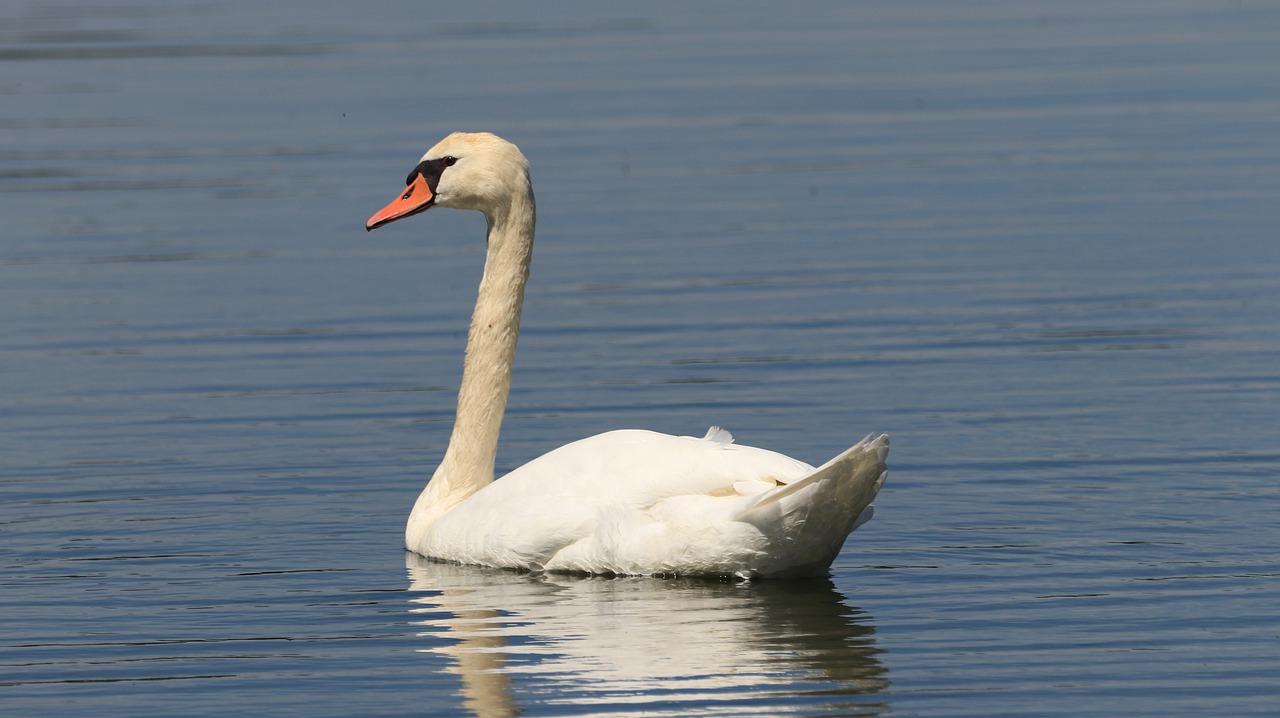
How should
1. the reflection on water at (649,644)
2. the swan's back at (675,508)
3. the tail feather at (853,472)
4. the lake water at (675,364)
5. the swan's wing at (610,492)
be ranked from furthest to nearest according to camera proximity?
the swan's wing at (610,492)
the swan's back at (675,508)
the tail feather at (853,472)
the lake water at (675,364)
the reflection on water at (649,644)

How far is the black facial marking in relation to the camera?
10.4m

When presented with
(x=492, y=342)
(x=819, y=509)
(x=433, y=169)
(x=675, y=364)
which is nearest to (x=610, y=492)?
(x=819, y=509)

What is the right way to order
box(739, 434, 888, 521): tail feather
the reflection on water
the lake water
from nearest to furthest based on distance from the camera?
the reflection on water
the lake water
box(739, 434, 888, 521): tail feather

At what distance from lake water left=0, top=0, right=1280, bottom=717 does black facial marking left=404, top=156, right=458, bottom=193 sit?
1.66 meters

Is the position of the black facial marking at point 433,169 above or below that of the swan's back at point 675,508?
above

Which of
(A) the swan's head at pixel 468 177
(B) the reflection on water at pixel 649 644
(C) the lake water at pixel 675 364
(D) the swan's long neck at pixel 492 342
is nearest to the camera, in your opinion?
(B) the reflection on water at pixel 649 644

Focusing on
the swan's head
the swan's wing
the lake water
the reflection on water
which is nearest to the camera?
the reflection on water

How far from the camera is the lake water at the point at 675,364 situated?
7996 mm

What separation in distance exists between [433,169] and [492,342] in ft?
2.94

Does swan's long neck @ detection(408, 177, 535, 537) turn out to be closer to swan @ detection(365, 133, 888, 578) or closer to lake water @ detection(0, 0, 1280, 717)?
swan @ detection(365, 133, 888, 578)

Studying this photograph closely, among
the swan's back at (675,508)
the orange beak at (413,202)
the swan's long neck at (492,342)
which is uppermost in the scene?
the orange beak at (413,202)

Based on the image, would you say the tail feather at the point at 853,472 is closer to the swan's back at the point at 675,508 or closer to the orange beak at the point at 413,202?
the swan's back at the point at 675,508

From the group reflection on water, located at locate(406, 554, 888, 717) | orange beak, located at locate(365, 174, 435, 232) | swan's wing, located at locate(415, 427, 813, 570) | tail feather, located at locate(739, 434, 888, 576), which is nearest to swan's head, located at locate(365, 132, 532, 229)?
orange beak, located at locate(365, 174, 435, 232)

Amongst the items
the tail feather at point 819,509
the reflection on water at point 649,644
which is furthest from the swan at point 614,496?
the reflection on water at point 649,644
